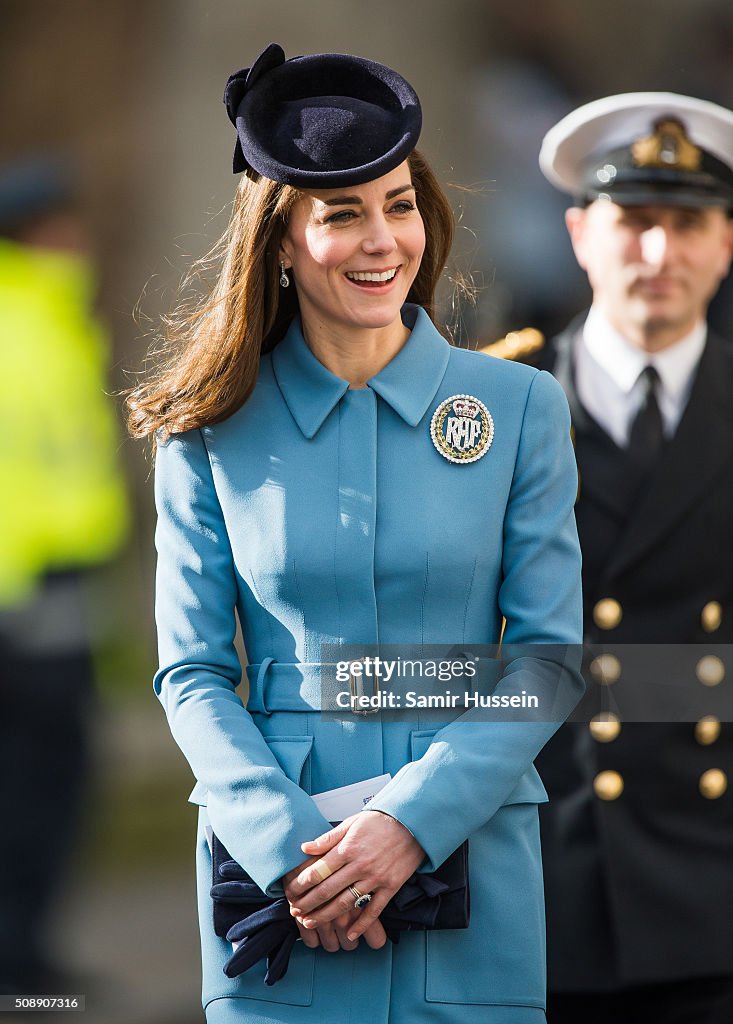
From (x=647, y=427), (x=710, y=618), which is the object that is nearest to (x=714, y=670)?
(x=710, y=618)

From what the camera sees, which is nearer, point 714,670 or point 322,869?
point 322,869

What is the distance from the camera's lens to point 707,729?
2.47 metres

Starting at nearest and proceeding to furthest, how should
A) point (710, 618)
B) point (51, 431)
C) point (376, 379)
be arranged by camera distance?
point (376, 379), point (710, 618), point (51, 431)

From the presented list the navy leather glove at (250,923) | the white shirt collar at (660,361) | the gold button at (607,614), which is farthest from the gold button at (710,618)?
the navy leather glove at (250,923)

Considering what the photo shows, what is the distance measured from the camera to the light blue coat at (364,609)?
5.79 ft

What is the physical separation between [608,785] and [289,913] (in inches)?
35.4

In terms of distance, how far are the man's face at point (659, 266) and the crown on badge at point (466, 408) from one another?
764 mm

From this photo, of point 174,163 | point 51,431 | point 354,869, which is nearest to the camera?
point 354,869

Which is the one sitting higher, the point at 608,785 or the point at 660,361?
the point at 660,361

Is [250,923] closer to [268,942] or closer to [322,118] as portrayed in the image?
[268,942]

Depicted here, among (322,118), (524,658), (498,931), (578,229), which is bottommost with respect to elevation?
(498,931)

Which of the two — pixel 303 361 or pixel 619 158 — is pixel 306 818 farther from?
pixel 619 158

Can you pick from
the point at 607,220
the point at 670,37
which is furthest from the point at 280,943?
the point at 670,37

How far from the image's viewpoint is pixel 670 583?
2.46m
